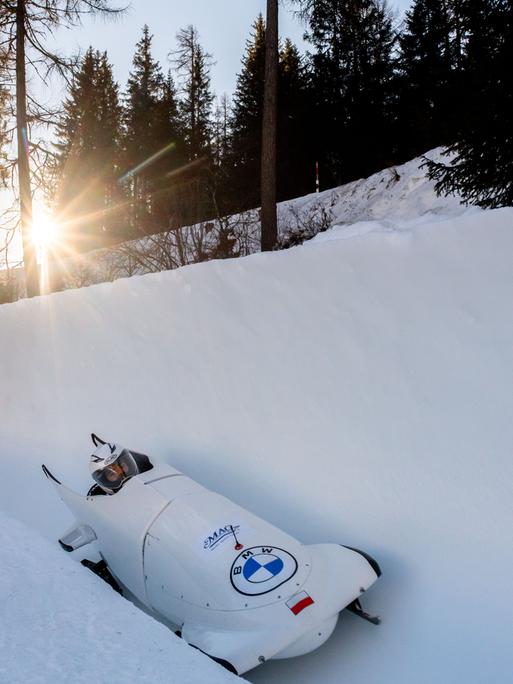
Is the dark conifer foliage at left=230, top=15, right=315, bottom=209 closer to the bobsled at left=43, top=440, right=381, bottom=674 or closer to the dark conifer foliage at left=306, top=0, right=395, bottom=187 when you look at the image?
the dark conifer foliage at left=306, top=0, right=395, bottom=187

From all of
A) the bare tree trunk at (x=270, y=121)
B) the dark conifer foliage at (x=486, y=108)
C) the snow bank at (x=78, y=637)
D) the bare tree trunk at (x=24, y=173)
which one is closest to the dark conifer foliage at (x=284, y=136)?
the bare tree trunk at (x=24, y=173)

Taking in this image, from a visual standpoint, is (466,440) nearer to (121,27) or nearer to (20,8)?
(121,27)

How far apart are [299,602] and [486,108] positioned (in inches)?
150

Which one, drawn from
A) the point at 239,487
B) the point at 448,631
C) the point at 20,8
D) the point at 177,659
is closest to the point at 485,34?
the point at 239,487

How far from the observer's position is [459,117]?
13.3 ft

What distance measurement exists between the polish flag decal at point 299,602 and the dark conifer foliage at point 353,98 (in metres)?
16.8

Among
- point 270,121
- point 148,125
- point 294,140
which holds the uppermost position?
point 148,125

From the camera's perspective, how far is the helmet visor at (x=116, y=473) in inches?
96.5

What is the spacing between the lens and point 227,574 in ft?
5.87

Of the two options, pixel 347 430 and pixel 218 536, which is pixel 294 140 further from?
pixel 218 536

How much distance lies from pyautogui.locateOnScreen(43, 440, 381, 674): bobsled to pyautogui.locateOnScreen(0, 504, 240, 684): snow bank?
1.63ft

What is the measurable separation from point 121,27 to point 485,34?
20.4 feet

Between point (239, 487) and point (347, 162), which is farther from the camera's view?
point (347, 162)

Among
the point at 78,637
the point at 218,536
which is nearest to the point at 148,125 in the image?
the point at 218,536
